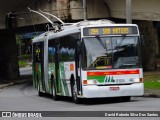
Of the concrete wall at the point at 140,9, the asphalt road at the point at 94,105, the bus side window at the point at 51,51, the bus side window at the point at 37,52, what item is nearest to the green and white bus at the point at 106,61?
the asphalt road at the point at 94,105

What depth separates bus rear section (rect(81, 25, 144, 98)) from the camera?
21.4 m

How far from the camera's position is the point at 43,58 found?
28.4m

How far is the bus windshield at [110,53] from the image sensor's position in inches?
843

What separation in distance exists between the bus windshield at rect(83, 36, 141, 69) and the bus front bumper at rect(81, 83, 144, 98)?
0.71m

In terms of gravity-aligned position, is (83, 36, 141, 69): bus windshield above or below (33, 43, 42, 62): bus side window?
above

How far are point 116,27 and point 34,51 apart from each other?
9.77 m

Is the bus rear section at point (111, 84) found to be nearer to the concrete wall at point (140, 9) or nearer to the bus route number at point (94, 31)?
→ the bus route number at point (94, 31)

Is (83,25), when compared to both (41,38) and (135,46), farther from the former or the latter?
(41,38)

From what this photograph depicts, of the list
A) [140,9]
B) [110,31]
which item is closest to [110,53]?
[110,31]

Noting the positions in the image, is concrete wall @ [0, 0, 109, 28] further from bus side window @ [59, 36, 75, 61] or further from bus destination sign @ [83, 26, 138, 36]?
bus destination sign @ [83, 26, 138, 36]

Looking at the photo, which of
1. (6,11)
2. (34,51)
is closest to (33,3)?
(6,11)

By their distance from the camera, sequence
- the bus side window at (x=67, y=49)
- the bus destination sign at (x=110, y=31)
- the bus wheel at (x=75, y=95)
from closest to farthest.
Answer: the bus destination sign at (x=110, y=31)
the bus wheel at (x=75, y=95)
the bus side window at (x=67, y=49)

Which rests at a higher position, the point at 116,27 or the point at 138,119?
the point at 116,27

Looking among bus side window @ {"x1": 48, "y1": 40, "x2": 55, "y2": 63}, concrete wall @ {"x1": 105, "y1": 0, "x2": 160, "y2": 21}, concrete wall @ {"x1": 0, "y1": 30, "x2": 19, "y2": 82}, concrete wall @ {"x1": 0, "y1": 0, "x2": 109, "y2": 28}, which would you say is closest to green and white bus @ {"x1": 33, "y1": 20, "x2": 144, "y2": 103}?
bus side window @ {"x1": 48, "y1": 40, "x2": 55, "y2": 63}
